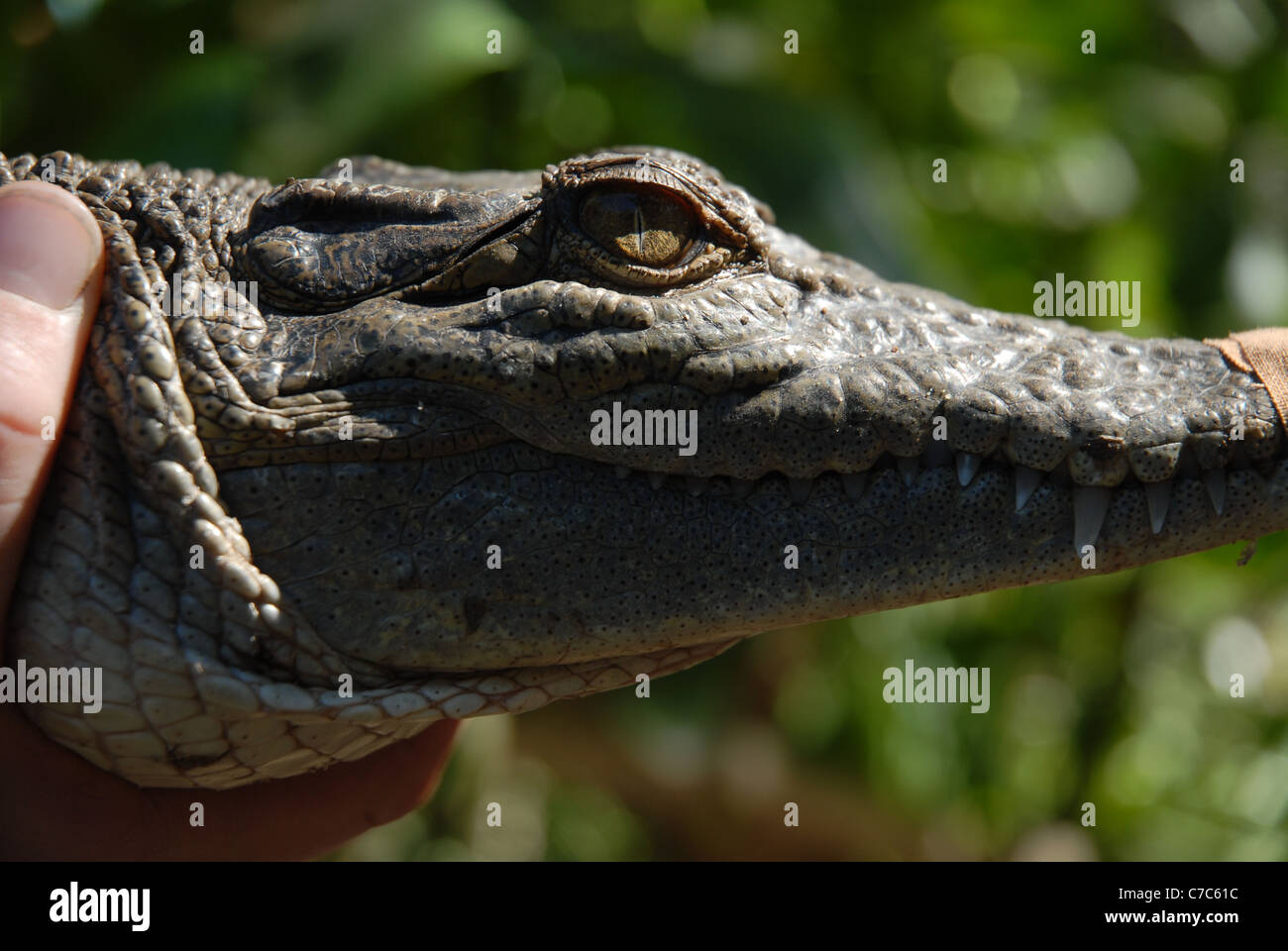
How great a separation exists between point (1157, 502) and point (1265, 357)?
1.16 ft

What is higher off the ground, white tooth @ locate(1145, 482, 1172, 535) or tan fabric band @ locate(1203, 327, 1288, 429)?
tan fabric band @ locate(1203, 327, 1288, 429)

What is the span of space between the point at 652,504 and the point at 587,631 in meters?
0.24

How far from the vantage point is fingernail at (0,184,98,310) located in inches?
64.7

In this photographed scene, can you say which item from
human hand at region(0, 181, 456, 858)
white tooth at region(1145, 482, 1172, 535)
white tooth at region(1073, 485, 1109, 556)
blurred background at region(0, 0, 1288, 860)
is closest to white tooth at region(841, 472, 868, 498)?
white tooth at region(1073, 485, 1109, 556)

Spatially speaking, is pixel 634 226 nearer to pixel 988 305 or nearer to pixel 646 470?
pixel 646 470

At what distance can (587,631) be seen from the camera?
5.54 ft

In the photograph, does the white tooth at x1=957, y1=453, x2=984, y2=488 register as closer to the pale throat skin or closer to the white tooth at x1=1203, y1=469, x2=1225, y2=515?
the pale throat skin

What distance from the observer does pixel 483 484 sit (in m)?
1.70

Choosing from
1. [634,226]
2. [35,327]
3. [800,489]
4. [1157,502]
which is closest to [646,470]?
[800,489]

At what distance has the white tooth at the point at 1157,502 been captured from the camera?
65.2 inches

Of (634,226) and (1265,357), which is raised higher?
(634,226)

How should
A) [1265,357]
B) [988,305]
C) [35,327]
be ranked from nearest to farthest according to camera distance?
[35,327], [1265,357], [988,305]

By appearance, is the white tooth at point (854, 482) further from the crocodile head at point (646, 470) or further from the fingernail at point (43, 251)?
the fingernail at point (43, 251)

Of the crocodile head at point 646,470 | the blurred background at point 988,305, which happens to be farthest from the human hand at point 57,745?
the blurred background at point 988,305
